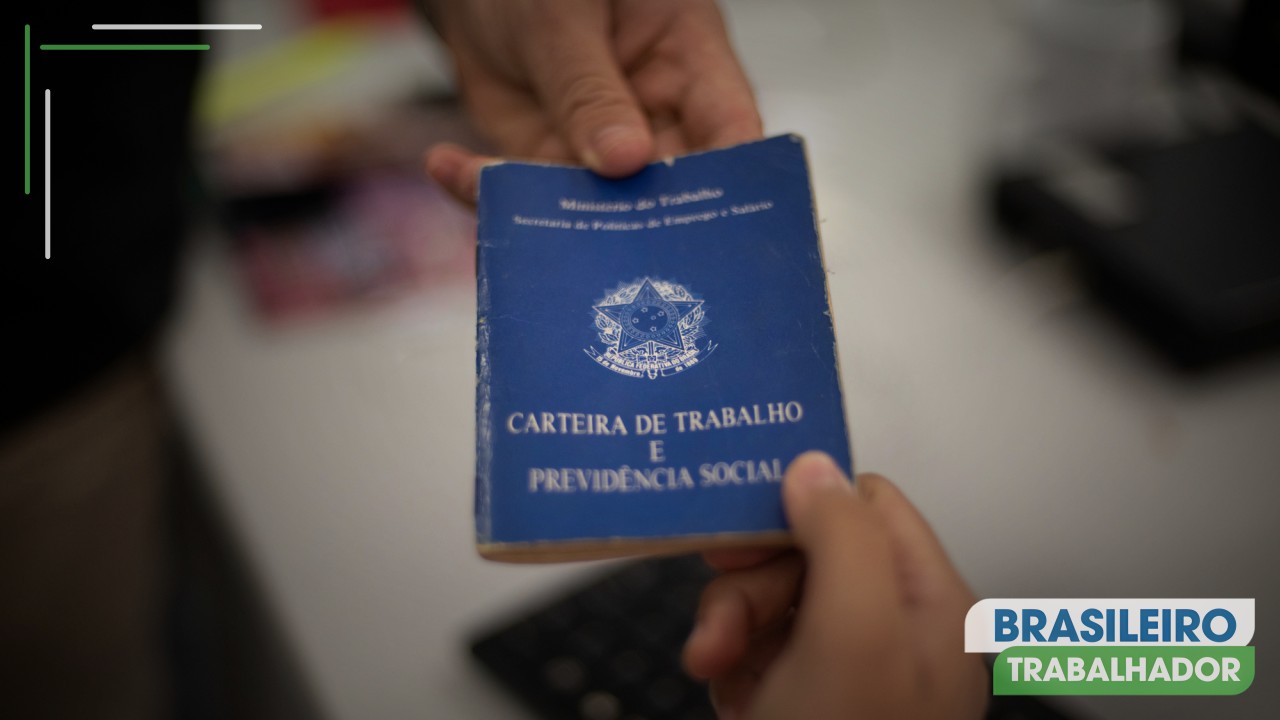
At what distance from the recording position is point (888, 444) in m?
0.59

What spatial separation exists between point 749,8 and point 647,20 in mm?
824

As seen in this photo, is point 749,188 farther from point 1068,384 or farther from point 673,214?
point 1068,384

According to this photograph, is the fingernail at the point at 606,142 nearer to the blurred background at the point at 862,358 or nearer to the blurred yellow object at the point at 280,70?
the blurred background at the point at 862,358

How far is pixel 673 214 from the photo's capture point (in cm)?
52

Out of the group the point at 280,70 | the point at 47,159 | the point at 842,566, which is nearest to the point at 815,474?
the point at 842,566

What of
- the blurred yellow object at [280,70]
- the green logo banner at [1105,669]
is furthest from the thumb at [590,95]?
the blurred yellow object at [280,70]

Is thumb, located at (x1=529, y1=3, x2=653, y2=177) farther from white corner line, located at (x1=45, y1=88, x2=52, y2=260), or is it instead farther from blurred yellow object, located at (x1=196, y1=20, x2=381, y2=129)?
blurred yellow object, located at (x1=196, y1=20, x2=381, y2=129)

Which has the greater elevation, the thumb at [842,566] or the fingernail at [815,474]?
the fingernail at [815,474]

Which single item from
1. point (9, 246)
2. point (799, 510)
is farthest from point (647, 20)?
point (9, 246)

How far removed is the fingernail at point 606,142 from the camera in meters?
0.54

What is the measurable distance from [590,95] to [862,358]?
237mm

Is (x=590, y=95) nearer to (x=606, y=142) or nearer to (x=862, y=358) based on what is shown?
(x=606, y=142)

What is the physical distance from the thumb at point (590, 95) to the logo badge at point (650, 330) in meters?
0.10

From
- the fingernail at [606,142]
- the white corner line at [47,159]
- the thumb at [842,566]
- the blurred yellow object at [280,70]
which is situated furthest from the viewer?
the blurred yellow object at [280,70]
